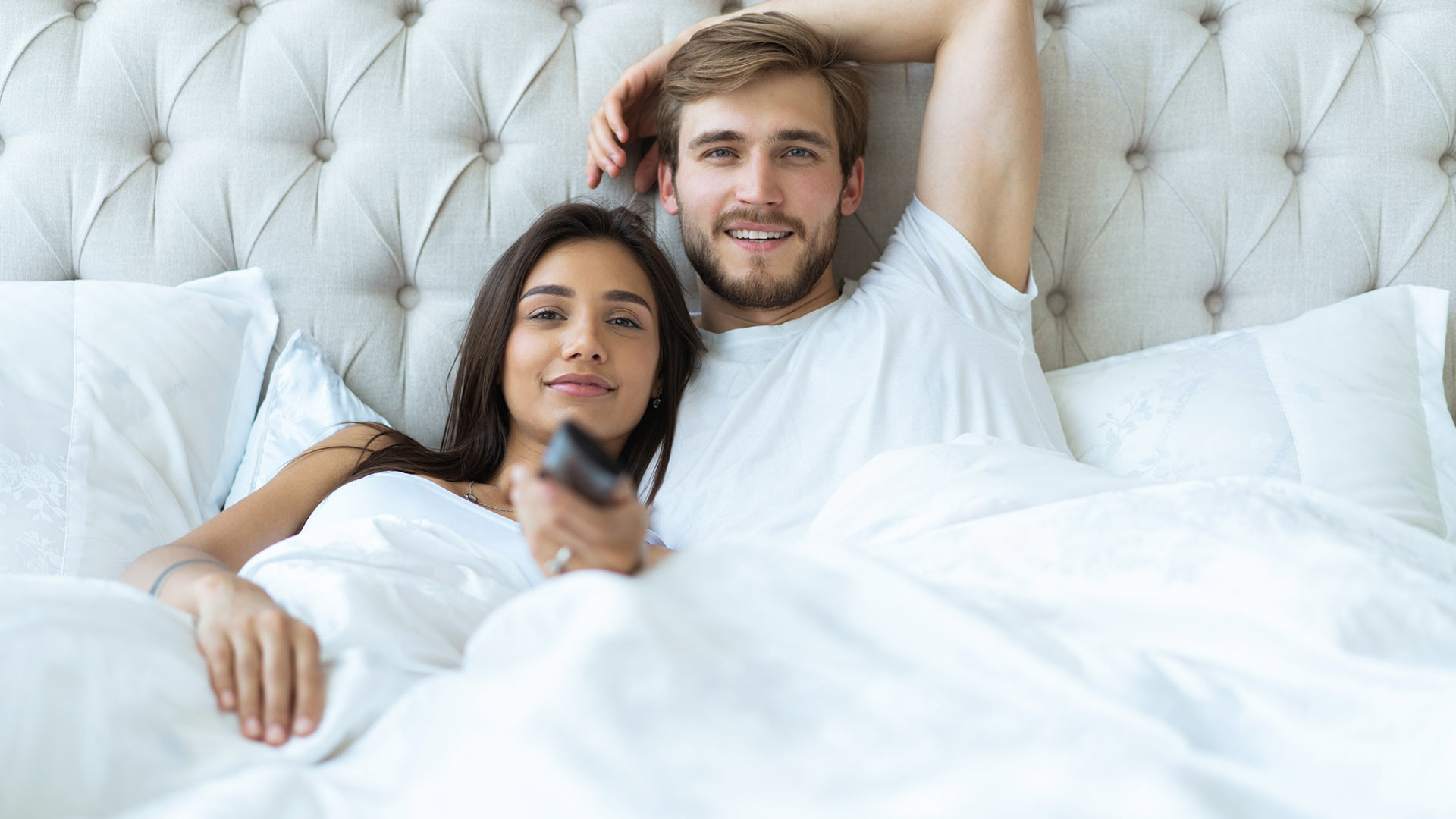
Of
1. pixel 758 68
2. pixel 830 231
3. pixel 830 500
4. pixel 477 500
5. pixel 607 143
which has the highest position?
pixel 758 68

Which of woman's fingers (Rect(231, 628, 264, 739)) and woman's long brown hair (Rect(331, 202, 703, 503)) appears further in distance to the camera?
woman's long brown hair (Rect(331, 202, 703, 503))

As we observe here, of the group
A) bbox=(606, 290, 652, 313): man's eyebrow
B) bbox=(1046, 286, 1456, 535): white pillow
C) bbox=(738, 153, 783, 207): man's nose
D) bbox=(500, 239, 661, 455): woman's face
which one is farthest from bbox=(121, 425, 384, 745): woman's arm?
bbox=(1046, 286, 1456, 535): white pillow

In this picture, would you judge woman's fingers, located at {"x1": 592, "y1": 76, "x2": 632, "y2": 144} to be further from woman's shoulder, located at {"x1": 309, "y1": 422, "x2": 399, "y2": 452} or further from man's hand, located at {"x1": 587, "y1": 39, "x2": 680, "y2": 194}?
woman's shoulder, located at {"x1": 309, "y1": 422, "x2": 399, "y2": 452}

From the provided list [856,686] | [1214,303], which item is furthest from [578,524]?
[1214,303]

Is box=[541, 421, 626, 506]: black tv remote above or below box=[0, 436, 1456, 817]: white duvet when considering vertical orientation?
above

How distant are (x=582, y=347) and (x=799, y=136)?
0.46m

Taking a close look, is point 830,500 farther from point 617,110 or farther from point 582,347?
point 617,110

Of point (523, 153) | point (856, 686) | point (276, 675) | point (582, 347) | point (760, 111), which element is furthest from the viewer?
point (523, 153)

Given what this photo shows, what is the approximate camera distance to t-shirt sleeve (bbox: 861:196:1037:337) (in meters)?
1.36

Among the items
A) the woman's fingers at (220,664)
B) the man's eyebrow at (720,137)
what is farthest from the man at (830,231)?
the woman's fingers at (220,664)

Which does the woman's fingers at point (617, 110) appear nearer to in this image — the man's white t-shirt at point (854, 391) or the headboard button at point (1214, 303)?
the man's white t-shirt at point (854, 391)

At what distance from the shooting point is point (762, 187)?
4.33ft

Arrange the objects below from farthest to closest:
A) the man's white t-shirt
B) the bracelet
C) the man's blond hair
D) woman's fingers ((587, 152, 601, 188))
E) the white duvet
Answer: woman's fingers ((587, 152, 601, 188)), the man's blond hair, the man's white t-shirt, the bracelet, the white duvet

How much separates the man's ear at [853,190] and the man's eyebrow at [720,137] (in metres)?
0.21
